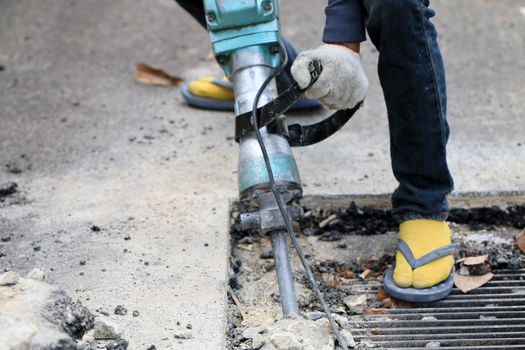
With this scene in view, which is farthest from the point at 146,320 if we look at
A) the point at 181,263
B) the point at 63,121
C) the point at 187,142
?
the point at 63,121

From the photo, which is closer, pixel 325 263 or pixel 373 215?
pixel 325 263

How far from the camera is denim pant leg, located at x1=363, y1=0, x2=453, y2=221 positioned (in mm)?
1911

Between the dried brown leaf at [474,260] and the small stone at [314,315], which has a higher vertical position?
the small stone at [314,315]

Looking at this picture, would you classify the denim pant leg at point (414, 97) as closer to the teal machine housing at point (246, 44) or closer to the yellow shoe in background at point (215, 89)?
the teal machine housing at point (246, 44)

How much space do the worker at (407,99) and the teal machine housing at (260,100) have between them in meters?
0.14

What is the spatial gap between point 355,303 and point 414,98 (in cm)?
55

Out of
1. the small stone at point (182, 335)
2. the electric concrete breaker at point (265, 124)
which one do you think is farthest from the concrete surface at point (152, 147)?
the electric concrete breaker at point (265, 124)

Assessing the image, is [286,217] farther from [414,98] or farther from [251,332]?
[414,98]

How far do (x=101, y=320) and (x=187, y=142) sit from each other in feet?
3.67

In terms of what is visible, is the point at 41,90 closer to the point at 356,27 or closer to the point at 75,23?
the point at 75,23

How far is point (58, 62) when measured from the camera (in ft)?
11.3

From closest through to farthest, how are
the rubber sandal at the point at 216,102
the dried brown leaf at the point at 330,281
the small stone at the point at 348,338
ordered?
the small stone at the point at 348,338, the dried brown leaf at the point at 330,281, the rubber sandal at the point at 216,102

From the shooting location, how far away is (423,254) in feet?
6.82

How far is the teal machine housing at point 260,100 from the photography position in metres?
1.89
